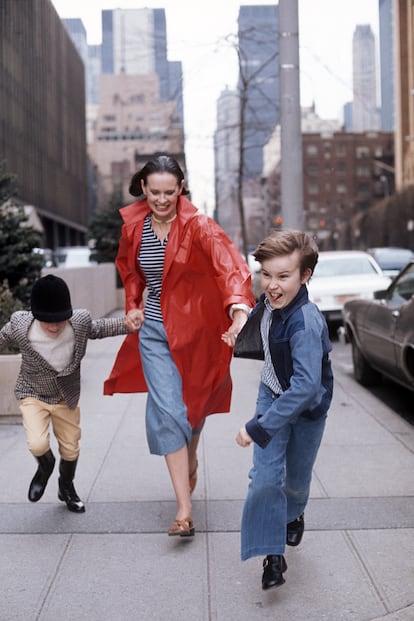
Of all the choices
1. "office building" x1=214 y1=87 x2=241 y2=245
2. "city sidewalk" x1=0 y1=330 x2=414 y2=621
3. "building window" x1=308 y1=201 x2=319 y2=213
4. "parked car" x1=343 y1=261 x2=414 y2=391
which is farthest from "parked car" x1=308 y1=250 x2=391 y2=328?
"building window" x1=308 y1=201 x2=319 y2=213

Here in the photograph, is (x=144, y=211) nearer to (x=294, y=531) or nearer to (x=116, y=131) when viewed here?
(x=294, y=531)

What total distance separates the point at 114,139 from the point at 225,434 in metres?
136

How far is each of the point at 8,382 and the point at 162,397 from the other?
139 inches

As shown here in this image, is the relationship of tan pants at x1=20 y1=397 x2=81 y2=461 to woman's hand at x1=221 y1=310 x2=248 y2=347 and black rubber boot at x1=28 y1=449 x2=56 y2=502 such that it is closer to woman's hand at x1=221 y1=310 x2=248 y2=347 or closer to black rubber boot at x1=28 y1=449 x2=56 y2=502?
black rubber boot at x1=28 y1=449 x2=56 y2=502

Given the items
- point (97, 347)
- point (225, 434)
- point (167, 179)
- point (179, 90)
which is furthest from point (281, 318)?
point (179, 90)

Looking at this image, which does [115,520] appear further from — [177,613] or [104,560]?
[177,613]

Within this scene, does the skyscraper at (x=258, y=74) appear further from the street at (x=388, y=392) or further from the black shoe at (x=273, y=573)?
the black shoe at (x=273, y=573)

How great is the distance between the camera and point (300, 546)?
14.5 ft

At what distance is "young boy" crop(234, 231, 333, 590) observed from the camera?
3.54 m

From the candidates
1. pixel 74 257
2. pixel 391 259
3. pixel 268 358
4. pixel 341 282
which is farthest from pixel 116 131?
pixel 268 358

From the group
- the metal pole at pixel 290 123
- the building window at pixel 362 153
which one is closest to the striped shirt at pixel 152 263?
the metal pole at pixel 290 123

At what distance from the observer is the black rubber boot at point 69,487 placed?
497cm

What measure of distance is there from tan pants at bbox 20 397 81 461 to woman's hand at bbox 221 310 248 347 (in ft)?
3.99

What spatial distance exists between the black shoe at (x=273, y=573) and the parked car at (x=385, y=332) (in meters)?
4.07
